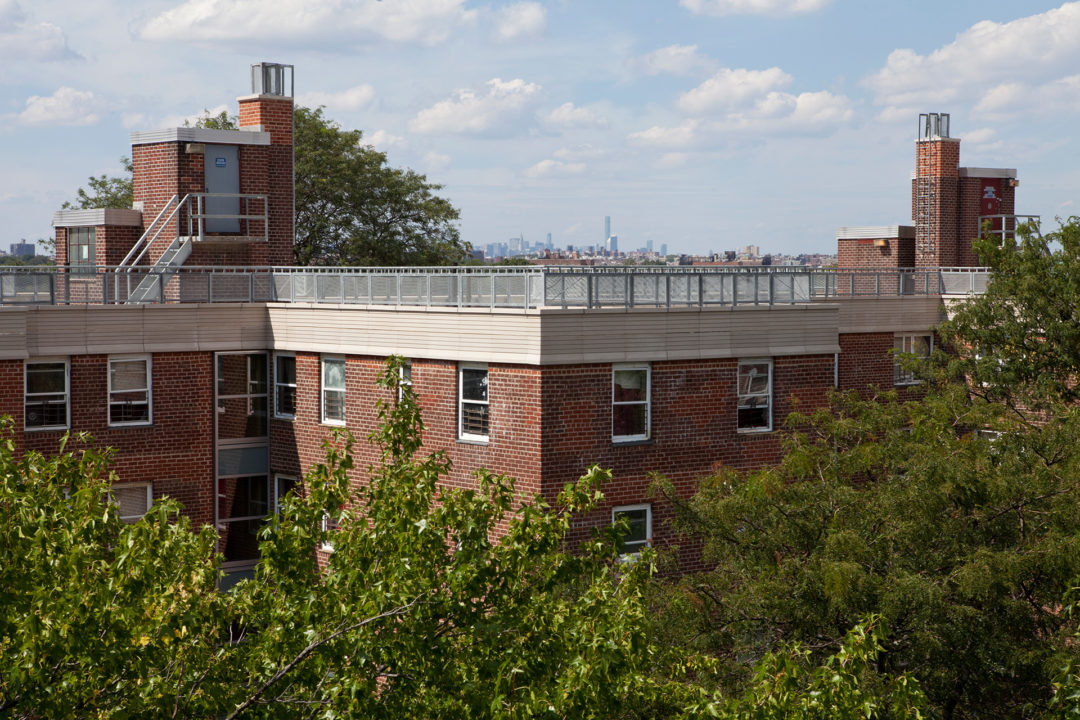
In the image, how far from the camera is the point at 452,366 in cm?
2723

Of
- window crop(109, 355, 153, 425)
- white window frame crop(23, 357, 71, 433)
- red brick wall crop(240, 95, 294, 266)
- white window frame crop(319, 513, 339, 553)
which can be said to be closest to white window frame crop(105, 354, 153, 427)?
window crop(109, 355, 153, 425)

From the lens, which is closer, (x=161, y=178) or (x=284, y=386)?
Result: (x=284, y=386)

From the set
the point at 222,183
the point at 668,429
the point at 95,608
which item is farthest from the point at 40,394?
the point at 95,608

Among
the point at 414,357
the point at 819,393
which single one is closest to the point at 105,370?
the point at 414,357

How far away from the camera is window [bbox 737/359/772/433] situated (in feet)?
93.1

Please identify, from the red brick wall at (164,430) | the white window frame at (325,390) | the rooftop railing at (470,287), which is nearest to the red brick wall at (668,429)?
the rooftop railing at (470,287)

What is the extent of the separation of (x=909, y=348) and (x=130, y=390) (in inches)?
794

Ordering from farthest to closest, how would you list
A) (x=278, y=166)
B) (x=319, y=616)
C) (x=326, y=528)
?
(x=278, y=166) < (x=326, y=528) < (x=319, y=616)

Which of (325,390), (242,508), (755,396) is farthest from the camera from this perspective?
(242,508)

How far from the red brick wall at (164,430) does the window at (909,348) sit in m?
17.7

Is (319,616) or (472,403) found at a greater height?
(472,403)

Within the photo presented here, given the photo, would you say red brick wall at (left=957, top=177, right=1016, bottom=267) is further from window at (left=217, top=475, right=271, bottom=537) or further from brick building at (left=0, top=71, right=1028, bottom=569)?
window at (left=217, top=475, right=271, bottom=537)

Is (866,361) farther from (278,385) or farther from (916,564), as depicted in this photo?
(916,564)

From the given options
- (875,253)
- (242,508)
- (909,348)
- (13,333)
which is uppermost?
(875,253)
